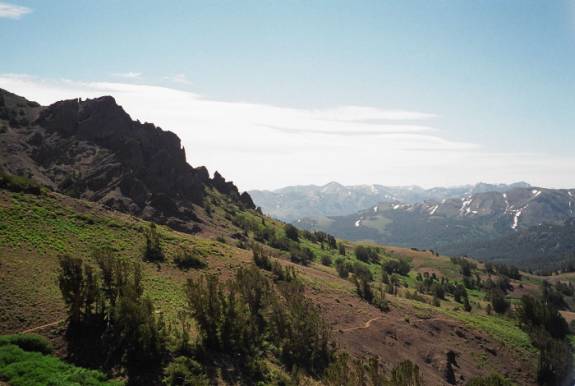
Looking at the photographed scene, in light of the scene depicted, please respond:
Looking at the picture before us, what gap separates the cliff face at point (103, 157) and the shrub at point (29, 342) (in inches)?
2882

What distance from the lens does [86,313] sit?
3319cm

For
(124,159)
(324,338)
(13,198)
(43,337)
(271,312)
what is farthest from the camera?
(124,159)

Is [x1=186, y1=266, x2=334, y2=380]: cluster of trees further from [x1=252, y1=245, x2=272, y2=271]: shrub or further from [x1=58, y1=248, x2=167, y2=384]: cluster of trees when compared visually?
[x1=252, y1=245, x2=272, y2=271]: shrub

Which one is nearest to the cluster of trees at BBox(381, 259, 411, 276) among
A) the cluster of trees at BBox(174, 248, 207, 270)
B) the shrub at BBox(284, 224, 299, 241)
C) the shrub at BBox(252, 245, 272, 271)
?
the shrub at BBox(284, 224, 299, 241)

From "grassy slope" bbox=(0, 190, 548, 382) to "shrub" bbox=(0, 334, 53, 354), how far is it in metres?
2.31

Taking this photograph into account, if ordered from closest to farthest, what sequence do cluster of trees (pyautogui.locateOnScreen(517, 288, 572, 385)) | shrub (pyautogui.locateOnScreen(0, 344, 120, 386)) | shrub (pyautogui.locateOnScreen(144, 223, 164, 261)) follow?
shrub (pyautogui.locateOnScreen(0, 344, 120, 386))
shrub (pyautogui.locateOnScreen(144, 223, 164, 261))
cluster of trees (pyautogui.locateOnScreen(517, 288, 572, 385))

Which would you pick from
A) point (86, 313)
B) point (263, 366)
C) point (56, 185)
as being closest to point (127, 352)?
point (86, 313)

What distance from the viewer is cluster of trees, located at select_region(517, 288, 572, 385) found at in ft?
189

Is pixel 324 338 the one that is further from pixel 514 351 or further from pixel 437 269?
pixel 437 269

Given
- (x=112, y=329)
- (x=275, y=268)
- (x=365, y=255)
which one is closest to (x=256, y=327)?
(x=112, y=329)

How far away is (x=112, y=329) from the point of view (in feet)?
106

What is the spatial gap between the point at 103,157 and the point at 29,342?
4095 inches

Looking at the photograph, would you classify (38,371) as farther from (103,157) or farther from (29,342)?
(103,157)

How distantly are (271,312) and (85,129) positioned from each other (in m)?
116
